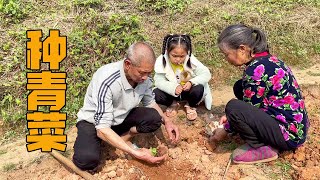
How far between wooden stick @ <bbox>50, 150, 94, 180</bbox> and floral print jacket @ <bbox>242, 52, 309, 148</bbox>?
1.60 meters

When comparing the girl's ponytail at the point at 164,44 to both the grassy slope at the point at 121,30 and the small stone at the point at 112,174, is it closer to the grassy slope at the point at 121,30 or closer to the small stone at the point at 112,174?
the small stone at the point at 112,174

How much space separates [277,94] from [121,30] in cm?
321

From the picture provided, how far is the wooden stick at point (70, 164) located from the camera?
11.3 ft

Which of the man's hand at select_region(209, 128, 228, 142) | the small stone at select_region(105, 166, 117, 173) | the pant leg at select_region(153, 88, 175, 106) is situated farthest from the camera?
the pant leg at select_region(153, 88, 175, 106)

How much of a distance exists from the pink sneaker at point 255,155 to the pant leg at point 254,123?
3.6 inches

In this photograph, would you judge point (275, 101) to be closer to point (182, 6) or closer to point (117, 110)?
point (117, 110)

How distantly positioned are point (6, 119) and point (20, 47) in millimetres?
1188

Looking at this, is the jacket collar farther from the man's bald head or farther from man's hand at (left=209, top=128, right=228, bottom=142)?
man's hand at (left=209, top=128, right=228, bottom=142)

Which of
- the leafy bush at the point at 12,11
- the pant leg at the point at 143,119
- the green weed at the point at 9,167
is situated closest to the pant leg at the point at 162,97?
the pant leg at the point at 143,119

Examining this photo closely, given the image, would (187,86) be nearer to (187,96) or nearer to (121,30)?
(187,96)

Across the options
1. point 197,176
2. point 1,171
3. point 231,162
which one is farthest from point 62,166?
point 231,162

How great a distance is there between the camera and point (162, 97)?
4.36m

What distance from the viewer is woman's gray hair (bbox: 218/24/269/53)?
2.99 m

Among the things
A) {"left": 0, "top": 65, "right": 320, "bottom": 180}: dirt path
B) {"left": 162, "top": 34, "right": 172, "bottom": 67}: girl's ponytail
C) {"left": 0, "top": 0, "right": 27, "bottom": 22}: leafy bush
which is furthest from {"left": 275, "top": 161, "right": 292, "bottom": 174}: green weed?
{"left": 0, "top": 0, "right": 27, "bottom": 22}: leafy bush
